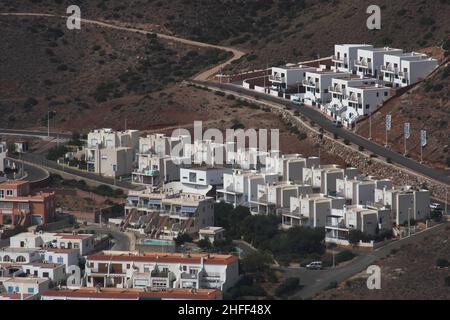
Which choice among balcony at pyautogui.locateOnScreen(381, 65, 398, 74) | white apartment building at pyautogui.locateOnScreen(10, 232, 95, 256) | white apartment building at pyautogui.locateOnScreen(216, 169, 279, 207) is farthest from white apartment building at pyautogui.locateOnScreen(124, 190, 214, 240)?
balcony at pyautogui.locateOnScreen(381, 65, 398, 74)

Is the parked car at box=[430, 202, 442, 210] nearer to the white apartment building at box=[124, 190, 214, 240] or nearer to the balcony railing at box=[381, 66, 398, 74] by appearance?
the white apartment building at box=[124, 190, 214, 240]

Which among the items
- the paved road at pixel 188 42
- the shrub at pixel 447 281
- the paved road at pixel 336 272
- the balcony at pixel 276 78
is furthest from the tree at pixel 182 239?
the paved road at pixel 188 42

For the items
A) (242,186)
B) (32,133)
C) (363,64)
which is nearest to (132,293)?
(242,186)

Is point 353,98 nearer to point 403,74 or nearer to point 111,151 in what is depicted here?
point 403,74
